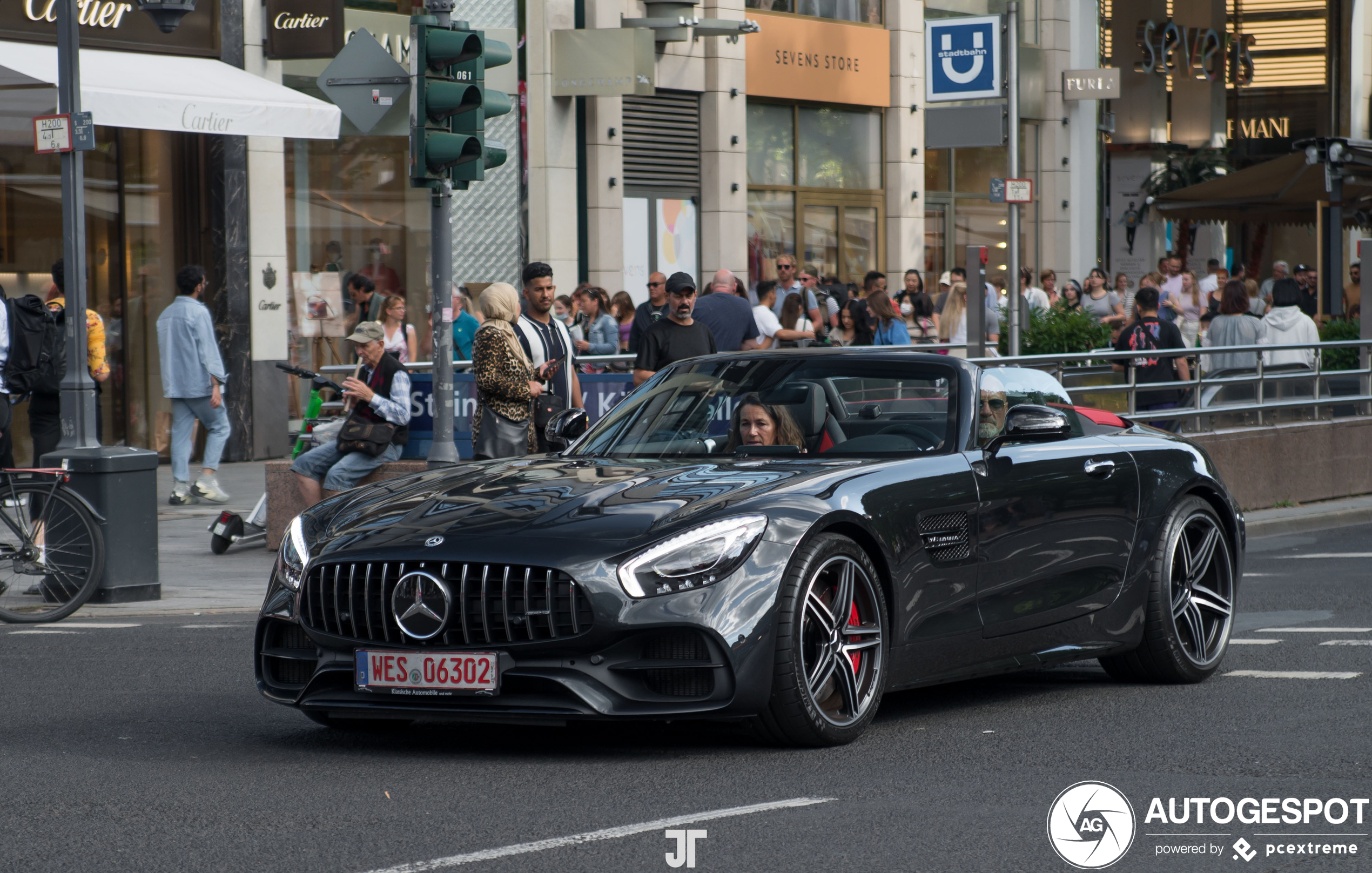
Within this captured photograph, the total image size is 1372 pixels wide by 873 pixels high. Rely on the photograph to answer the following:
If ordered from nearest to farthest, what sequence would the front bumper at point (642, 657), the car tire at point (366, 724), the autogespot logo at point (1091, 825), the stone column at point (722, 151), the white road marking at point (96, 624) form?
the autogespot logo at point (1091, 825)
the front bumper at point (642, 657)
the car tire at point (366, 724)
the white road marking at point (96, 624)
the stone column at point (722, 151)

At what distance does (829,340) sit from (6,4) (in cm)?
815

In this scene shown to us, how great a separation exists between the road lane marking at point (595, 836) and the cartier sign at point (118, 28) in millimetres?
13796

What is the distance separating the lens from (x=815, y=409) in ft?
23.9

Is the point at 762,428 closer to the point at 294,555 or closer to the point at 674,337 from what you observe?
the point at 294,555

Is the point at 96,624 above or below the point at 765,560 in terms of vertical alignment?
below

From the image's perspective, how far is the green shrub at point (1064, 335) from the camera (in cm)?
1795

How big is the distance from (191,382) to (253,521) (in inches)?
131

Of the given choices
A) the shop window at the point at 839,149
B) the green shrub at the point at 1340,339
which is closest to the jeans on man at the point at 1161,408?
the green shrub at the point at 1340,339

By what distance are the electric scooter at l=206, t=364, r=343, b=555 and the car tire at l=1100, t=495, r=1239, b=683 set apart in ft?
21.3

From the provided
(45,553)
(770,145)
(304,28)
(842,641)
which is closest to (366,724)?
(842,641)

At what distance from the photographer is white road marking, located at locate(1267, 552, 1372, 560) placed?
13.4 m

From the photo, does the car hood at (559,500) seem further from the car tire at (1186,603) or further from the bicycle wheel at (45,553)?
the bicycle wheel at (45,553)

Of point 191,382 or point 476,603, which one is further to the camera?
point 191,382

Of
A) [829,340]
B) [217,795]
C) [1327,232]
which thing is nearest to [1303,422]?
[829,340]
